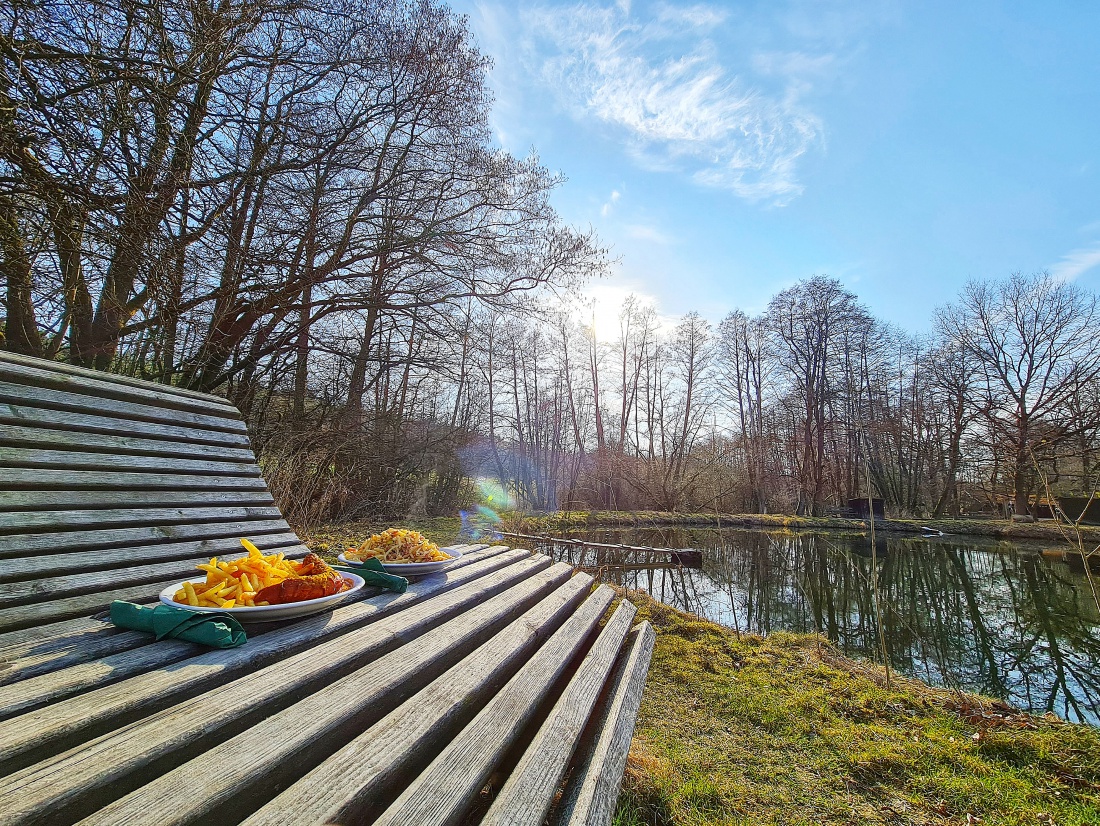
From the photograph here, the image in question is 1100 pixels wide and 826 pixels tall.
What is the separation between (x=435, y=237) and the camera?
7586 millimetres

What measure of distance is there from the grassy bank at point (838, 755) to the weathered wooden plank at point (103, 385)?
2979 millimetres

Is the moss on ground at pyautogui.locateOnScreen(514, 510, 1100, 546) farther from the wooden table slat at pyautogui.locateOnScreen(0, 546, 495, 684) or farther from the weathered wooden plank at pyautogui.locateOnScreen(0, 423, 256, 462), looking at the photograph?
the wooden table slat at pyautogui.locateOnScreen(0, 546, 495, 684)

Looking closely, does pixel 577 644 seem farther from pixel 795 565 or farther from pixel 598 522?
pixel 598 522

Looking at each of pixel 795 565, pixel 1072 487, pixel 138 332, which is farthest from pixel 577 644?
pixel 1072 487

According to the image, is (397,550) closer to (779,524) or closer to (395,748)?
(395,748)

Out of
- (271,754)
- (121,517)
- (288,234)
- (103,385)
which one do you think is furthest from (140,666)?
(288,234)

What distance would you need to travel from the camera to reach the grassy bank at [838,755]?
7.53 feet

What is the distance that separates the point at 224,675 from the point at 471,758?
2.17 ft

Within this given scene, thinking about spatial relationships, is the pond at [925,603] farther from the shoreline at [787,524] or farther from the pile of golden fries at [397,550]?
the pile of golden fries at [397,550]

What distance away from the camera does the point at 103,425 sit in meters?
2.11

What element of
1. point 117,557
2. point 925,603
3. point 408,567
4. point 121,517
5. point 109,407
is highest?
point 109,407

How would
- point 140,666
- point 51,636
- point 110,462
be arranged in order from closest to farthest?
point 140,666
point 51,636
point 110,462

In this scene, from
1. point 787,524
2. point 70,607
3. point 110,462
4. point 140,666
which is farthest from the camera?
point 787,524

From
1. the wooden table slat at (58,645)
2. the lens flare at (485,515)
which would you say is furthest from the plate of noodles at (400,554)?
the lens flare at (485,515)
